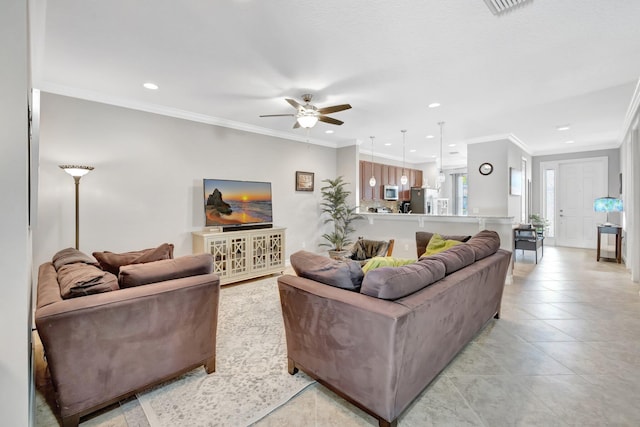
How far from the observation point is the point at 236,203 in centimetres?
468

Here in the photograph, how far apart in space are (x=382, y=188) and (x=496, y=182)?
2604mm

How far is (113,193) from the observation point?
12.0ft

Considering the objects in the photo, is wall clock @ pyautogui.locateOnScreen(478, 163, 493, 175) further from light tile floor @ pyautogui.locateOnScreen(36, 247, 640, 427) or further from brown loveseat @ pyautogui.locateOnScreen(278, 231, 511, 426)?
brown loveseat @ pyautogui.locateOnScreen(278, 231, 511, 426)

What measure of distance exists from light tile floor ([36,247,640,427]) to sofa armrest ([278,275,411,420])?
0.68ft

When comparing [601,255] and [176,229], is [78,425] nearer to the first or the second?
[176,229]

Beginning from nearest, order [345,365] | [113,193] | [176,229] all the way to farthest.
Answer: [345,365], [113,193], [176,229]

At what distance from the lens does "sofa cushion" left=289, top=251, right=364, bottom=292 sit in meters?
1.80

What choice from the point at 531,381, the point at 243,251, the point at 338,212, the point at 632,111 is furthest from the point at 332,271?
the point at 632,111

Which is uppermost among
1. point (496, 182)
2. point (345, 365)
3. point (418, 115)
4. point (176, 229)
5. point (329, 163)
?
point (418, 115)

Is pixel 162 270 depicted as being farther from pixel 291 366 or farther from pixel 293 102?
pixel 293 102

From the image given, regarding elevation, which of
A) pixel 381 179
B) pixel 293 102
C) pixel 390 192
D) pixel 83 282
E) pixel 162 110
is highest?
pixel 162 110

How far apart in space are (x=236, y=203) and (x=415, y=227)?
318 cm

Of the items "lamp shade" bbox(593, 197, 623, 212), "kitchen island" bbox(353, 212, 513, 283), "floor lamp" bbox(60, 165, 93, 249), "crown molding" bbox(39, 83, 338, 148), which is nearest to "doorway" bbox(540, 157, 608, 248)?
"lamp shade" bbox(593, 197, 623, 212)

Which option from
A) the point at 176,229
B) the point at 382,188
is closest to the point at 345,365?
the point at 176,229
